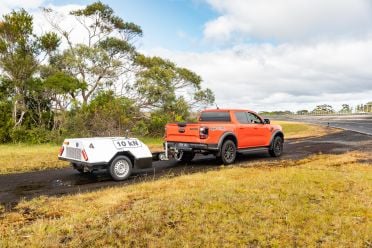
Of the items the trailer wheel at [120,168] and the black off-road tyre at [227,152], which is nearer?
the trailer wheel at [120,168]

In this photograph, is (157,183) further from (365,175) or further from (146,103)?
(146,103)

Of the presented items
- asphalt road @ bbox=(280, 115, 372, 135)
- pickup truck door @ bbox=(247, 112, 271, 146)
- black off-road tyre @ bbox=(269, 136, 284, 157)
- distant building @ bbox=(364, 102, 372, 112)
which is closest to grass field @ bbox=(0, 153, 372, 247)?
pickup truck door @ bbox=(247, 112, 271, 146)

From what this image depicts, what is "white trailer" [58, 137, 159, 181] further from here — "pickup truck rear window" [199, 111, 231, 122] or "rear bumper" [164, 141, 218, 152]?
"pickup truck rear window" [199, 111, 231, 122]

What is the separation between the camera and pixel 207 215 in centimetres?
573

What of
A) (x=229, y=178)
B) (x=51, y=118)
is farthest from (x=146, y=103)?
(x=229, y=178)

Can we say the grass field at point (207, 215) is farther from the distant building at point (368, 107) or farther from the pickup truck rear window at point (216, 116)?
the distant building at point (368, 107)

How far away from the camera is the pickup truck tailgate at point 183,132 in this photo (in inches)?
432

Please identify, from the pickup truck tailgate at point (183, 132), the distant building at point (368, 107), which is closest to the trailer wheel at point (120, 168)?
the pickup truck tailgate at point (183, 132)

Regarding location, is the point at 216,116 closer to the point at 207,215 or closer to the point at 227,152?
the point at 227,152

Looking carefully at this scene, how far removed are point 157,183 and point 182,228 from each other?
3.29 m

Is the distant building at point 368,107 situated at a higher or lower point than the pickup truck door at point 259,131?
higher

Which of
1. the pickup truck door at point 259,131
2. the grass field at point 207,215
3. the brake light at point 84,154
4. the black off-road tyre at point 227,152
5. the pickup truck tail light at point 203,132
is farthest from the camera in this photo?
the pickup truck door at point 259,131

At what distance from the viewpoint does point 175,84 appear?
25.2 metres

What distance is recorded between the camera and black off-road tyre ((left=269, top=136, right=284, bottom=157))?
13.5 meters
